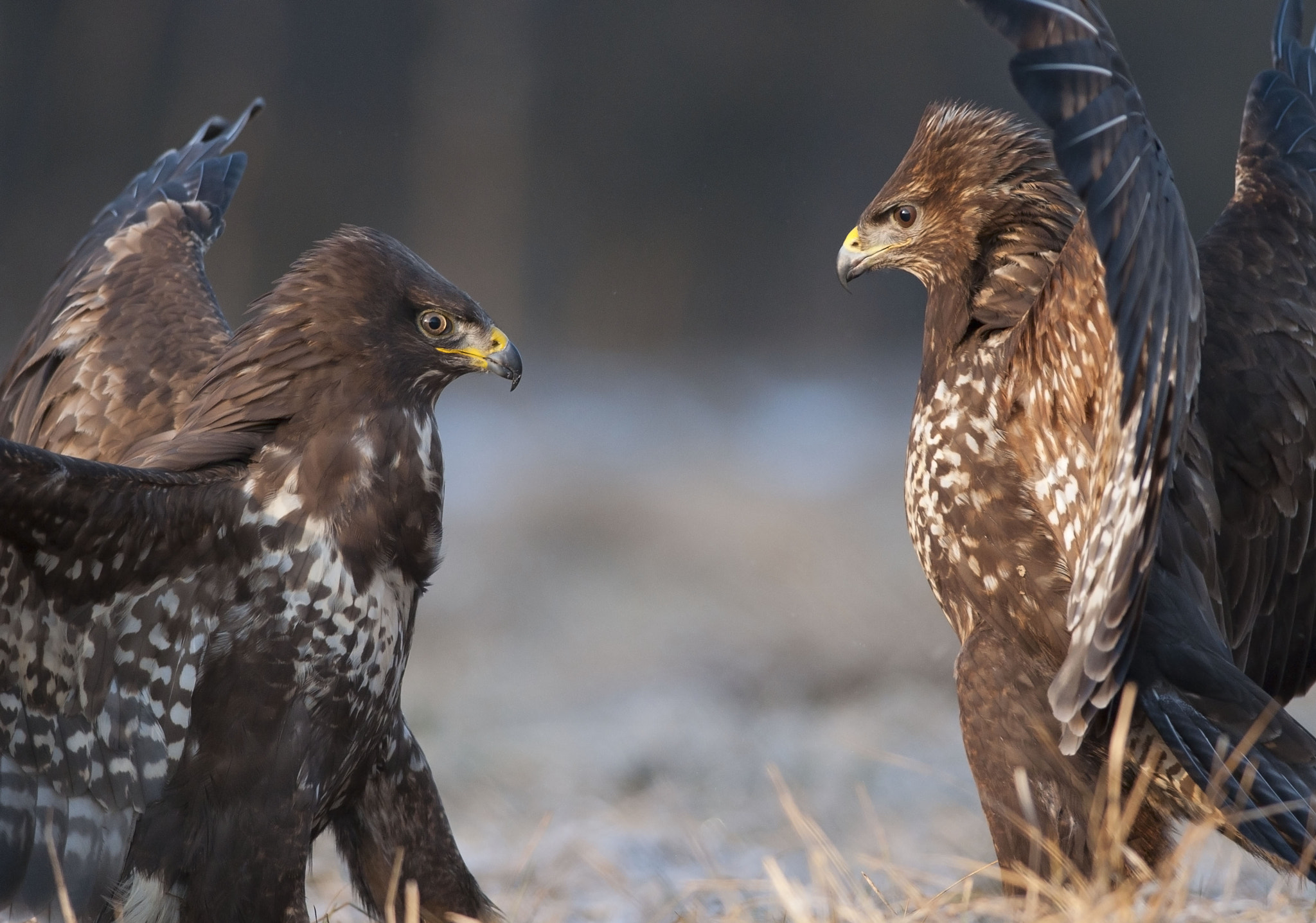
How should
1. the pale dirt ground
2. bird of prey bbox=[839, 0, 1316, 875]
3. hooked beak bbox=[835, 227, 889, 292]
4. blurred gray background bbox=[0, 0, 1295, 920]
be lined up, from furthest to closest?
blurred gray background bbox=[0, 0, 1295, 920] < the pale dirt ground < hooked beak bbox=[835, 227, 889, 292] < bird of prey bbox=[839, 0, 1316, 875]

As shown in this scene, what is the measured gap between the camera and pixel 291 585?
324 cm

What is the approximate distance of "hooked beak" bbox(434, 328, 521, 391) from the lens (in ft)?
11.8

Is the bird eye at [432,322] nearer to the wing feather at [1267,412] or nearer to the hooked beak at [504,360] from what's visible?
the hooked beak at [504,360]

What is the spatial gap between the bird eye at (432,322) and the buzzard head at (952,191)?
3.94 ft

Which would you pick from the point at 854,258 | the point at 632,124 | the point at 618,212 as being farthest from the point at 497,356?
the point at 632,124

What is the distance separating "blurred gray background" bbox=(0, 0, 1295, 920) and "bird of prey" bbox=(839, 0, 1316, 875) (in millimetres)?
5807

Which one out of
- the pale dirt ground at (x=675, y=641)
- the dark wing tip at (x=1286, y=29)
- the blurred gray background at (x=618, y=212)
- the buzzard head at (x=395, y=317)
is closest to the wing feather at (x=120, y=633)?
the buzzard head at (x=395, y=317)

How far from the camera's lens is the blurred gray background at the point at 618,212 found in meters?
10.4

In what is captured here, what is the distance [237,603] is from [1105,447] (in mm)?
1971

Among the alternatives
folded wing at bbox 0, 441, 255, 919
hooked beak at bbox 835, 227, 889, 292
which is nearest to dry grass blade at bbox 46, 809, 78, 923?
folded wing at bbox 0, 441, 255, 919

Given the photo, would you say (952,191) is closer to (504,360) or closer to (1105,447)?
(1105,447)

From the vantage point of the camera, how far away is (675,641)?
948 cm

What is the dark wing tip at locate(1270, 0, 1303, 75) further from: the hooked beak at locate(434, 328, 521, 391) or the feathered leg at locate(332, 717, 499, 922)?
the feathered leg at locate(332, 717, 499, 922)

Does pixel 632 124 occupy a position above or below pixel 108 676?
above
